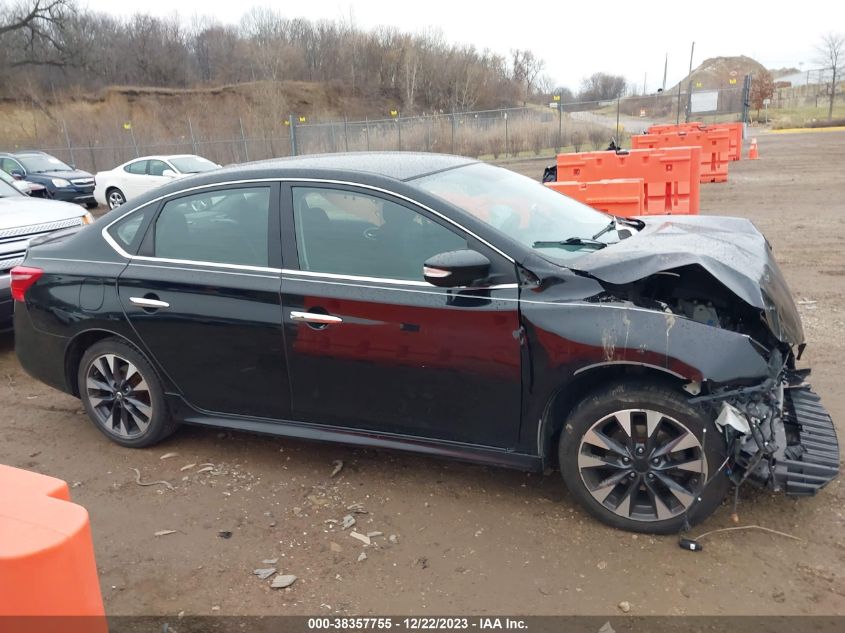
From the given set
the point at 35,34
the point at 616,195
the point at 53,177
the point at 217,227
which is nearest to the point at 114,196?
the point at 53,177

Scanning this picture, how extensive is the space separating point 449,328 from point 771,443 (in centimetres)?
153

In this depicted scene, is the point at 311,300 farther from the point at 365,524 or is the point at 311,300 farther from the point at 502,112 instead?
the point at 502,112

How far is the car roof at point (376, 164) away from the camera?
374cm

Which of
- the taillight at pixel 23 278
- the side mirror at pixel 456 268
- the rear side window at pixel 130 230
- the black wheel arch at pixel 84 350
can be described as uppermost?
the rear side window at pixel 130 230

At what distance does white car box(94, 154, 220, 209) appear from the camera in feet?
57.3

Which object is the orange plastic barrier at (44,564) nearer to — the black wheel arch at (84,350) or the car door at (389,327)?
the car door at (389,327)

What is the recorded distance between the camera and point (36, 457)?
14.6 feet

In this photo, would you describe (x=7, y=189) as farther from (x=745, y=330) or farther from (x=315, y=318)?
(x=745, y=330)

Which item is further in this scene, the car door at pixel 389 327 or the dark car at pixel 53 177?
the dark car at pixel 53 177

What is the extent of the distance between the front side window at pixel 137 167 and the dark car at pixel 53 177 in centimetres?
231

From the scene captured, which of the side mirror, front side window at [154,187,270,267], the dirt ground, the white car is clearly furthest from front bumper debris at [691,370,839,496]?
the white car

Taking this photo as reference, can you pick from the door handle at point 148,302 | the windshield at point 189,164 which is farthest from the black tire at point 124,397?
the windshield at point 189,164

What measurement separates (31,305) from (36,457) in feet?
3.23

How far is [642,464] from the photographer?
10.4 feet
